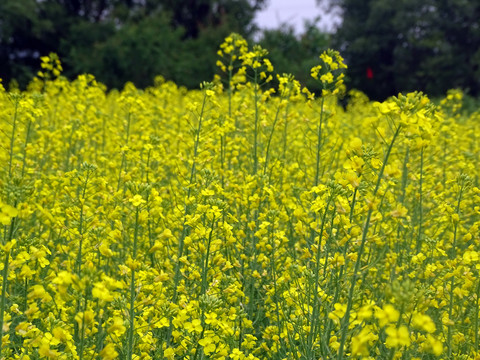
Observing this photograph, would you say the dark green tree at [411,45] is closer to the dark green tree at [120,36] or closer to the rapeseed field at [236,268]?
the dark green tree at [120,36]

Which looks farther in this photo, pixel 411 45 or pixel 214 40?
pixel 411 45

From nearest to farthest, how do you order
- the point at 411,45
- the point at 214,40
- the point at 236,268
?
the point at 236,268, the point at 214,40, the point at 411,45

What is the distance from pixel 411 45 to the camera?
27016 mm

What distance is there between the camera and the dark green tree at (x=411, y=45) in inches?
988

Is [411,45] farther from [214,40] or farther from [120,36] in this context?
[120,36]

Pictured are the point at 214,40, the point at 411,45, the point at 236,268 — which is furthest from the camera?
the point at 411,45

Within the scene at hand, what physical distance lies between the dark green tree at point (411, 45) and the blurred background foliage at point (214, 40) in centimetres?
5

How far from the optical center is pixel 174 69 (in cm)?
1884

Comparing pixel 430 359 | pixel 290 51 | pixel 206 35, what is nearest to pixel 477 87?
pixel 290 51

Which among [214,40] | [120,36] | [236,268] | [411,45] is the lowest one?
[236,268]

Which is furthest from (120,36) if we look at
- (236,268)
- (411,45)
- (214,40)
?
(236,268)

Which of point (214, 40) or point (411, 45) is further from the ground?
point (411, 45)

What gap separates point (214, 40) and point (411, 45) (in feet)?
38.3

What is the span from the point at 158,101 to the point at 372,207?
8375mm
